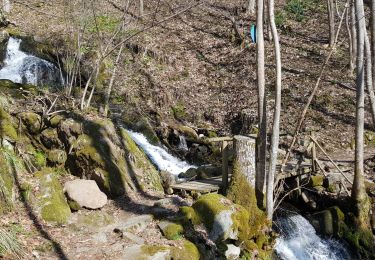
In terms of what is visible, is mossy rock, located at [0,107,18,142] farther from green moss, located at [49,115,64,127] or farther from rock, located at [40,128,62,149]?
green moss, located at [49,115,64,127]

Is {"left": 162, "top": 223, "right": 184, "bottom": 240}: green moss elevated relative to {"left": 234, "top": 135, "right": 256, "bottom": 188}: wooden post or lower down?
A: lower down

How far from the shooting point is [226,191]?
895 centimetres

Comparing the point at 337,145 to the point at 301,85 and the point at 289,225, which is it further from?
the point at 289,225

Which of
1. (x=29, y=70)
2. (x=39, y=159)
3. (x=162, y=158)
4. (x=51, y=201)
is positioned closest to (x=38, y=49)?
(x=29, y=70)

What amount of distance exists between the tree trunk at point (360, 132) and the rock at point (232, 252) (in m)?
3.91

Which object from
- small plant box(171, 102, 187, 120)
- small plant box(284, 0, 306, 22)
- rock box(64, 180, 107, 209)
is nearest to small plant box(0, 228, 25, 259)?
rock box(64, 180, 107, 209)

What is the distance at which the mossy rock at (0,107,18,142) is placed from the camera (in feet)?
27.4

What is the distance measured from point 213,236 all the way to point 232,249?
1.51 ft

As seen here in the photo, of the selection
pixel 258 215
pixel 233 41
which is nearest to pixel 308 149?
pixel 258 215

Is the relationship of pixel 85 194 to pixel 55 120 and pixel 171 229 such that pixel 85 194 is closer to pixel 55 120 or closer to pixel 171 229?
pixel 171 229

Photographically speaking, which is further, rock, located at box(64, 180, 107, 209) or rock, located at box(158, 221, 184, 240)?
rock, located at box(64, 180, 107, 209)

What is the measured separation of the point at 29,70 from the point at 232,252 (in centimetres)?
1304

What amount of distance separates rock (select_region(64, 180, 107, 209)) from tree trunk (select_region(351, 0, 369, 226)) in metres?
6.06

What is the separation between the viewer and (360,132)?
32.4ft
